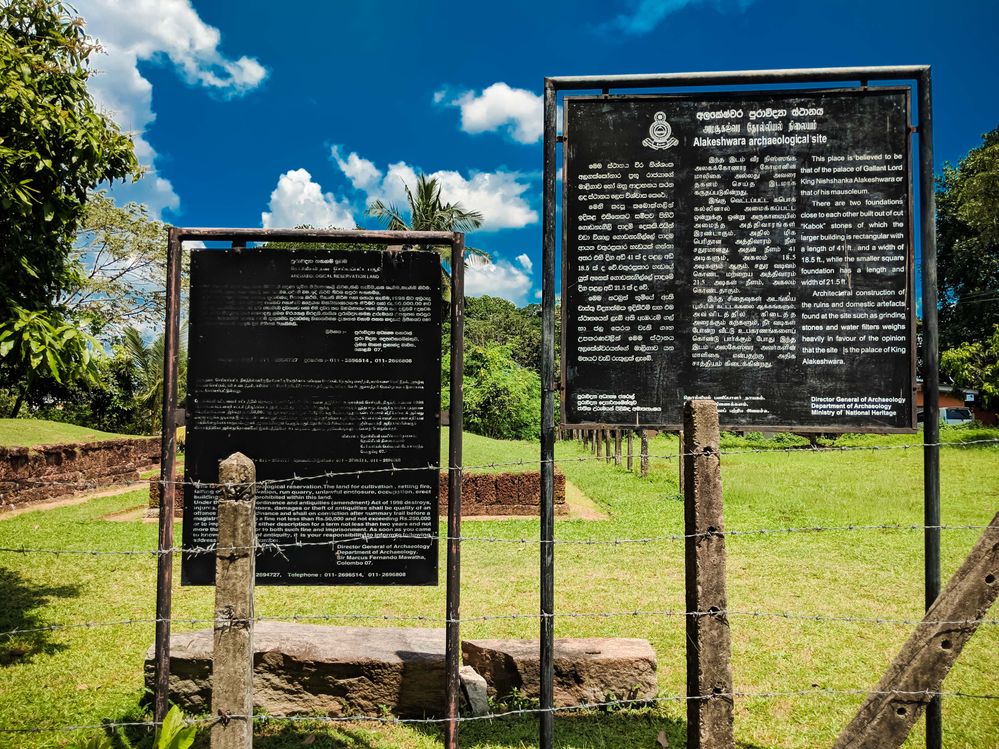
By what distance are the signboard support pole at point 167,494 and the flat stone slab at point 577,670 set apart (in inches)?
81.4

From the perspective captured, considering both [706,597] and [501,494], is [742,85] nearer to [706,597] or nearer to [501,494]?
[706,597]

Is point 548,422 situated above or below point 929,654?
above

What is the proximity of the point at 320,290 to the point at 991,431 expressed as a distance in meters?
26.7

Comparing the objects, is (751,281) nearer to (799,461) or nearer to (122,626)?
(122,626)

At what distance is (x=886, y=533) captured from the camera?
11.6 m

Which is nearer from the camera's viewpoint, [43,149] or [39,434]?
[43,149]

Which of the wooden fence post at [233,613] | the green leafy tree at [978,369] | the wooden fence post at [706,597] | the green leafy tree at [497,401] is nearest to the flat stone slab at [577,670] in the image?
the wooden fence post at [706,597]

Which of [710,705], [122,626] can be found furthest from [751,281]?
[122,626]

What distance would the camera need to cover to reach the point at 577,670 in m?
4.78

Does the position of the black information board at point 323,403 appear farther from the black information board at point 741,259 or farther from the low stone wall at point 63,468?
the low stone wall at point 63,468

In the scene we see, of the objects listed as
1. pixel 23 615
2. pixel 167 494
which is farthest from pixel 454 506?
pixel 23 615

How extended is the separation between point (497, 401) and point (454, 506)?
30.4 meters

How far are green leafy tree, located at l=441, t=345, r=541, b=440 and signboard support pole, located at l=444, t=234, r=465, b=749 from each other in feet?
98.3

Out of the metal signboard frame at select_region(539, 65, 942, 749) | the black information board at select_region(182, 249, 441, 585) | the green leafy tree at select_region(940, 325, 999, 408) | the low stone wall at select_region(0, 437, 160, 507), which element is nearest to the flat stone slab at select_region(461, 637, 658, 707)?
the metal signboard frame at select_region(539, 65, 942, 749)
